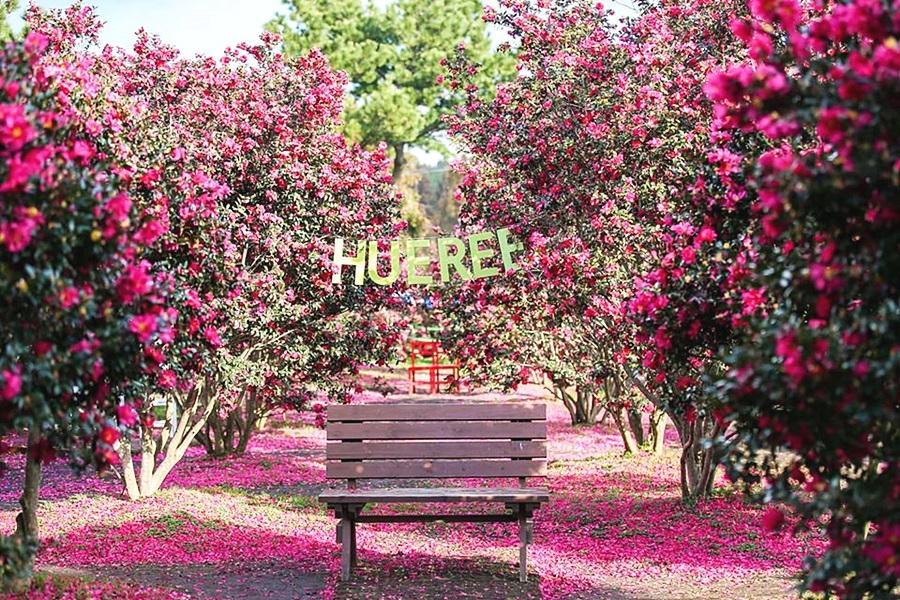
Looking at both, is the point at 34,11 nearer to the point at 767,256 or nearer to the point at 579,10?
the point at 579,10

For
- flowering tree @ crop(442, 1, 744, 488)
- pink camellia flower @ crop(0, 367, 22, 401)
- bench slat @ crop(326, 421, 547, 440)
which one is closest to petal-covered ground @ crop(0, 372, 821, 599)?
bench slat @ crop(326, 421, 547, 440)

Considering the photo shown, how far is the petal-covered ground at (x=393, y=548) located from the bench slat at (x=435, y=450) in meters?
0.74

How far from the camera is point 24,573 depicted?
392cm

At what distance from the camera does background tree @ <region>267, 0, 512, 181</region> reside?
3222 cm

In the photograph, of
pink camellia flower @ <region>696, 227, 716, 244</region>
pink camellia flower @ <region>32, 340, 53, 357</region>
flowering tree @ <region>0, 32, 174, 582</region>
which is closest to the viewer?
flowering tree @ <region>0, 32, 174, 582</region>

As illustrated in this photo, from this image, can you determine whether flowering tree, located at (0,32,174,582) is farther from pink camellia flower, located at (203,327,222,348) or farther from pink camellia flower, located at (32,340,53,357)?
pink camellia flower, located at (203,327,222,348)

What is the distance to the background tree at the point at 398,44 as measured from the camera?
106 feet

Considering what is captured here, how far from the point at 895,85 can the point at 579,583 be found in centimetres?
463

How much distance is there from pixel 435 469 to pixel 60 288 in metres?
4.12

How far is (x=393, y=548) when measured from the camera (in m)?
8.02

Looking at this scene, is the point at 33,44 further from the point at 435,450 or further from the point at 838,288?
the point at 435,450

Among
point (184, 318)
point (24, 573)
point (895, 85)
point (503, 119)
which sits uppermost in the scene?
point (503, 119)

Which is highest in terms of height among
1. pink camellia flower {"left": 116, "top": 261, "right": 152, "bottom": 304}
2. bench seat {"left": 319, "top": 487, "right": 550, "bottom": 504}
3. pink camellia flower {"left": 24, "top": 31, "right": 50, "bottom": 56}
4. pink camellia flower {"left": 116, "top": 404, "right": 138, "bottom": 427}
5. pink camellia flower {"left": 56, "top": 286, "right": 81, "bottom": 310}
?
pink camellia flower {"left": 24, "top": 31, "right": 50, "bottom": 56}

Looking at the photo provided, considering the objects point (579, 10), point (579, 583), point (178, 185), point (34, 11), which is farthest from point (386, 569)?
point (34, 11)
